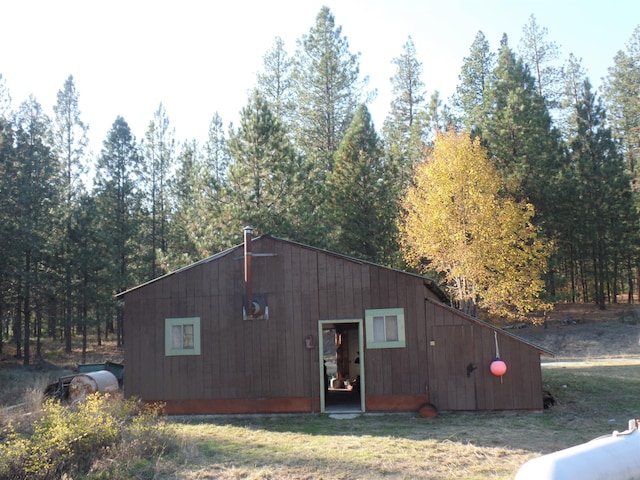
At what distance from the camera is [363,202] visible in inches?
1148

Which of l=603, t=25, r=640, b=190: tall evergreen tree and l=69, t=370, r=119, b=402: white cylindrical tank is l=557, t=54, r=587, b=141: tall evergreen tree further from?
l=69, t=370, r=119, b=402: white cylindrical tank

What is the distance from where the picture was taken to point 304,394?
13.1 meters

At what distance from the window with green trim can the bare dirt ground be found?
1417cm

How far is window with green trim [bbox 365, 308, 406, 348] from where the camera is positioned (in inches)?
510

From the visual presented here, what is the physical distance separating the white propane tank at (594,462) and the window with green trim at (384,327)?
6.83m

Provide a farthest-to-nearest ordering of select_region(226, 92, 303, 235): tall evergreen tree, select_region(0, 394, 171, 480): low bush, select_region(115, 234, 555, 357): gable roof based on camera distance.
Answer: select_region(226, 92, 303, 235): tall evergreen tree < select_region(115, 234, 555, 357): gable roof < select_region(0, 394, 171, 480): low bush

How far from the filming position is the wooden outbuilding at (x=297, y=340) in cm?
1267

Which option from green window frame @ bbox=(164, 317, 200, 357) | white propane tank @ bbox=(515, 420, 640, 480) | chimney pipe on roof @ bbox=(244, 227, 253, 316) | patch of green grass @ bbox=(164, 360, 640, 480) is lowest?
patch of green grass @ bbox=(164, 360, 640, 480)

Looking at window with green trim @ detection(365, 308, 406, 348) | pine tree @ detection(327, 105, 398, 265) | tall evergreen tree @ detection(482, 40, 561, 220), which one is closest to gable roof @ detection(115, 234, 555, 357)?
window with green trim @ detection(365, 308, 406, 348)

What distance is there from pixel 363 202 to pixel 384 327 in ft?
54.6

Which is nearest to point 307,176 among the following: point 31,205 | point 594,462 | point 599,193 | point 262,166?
point 262,166

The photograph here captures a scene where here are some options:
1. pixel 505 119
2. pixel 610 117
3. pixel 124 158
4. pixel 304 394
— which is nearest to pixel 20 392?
pixel 304 394

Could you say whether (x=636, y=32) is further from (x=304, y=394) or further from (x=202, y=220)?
(x=304, y=394)

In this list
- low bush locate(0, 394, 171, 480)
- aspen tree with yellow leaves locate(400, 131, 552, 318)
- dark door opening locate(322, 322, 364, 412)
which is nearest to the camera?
low bush locate(0, 394, 171, 480)
